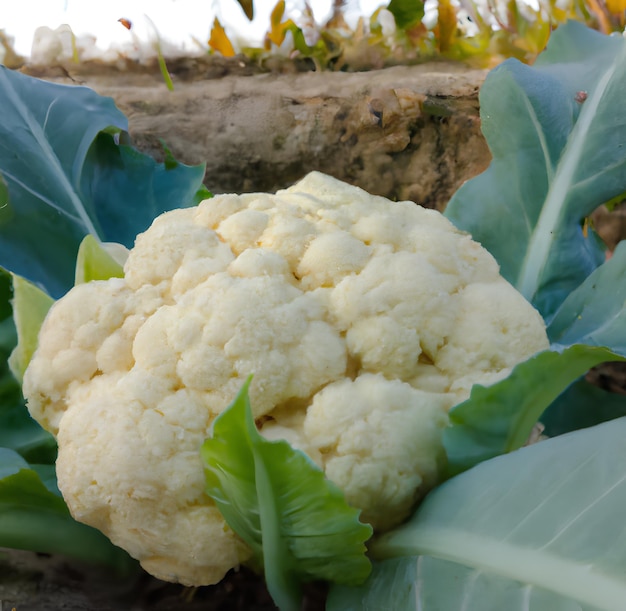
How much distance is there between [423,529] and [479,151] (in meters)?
0.94

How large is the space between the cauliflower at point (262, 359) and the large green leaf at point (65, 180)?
0.30 meters

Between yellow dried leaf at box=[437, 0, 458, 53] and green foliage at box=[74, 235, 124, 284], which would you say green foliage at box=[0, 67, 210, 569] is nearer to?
green foliage at box=[74, 235, 124, 284]

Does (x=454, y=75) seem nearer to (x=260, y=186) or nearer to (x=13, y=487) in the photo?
(x=260, y=186)

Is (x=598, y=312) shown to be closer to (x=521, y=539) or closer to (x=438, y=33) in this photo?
(x=521, y=539)

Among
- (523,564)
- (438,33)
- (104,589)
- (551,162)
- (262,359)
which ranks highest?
(438,33)

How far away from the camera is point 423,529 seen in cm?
58

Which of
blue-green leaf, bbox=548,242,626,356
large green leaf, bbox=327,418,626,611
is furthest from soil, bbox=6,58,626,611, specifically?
large green leaf, bbox=327,418,626,611

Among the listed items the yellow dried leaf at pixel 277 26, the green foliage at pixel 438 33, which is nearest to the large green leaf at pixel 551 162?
the green foliage at pixel 438 33

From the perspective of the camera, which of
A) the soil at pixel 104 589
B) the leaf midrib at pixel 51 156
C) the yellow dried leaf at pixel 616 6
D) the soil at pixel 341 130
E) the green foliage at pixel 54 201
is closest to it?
the soil at pixel 104 589

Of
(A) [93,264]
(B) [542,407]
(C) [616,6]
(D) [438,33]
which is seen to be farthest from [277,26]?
(B) [542,407]

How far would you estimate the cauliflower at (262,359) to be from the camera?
0.60 meters

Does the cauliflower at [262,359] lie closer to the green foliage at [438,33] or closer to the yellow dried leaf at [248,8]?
the green foliage at [438,33]

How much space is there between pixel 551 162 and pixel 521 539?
63 cm

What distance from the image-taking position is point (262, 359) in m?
0.62
